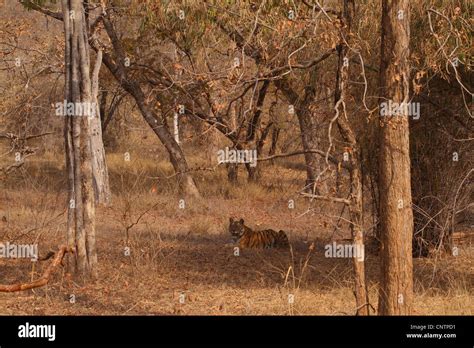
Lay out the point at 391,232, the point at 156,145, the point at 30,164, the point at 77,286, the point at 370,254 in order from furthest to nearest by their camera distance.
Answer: the point at 156,145 < the point at 30,164 < the point at 370,254 < the point at 77,286 < the point at 391,232

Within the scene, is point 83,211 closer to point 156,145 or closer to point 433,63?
point 433,63

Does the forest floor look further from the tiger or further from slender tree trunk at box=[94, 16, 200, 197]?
slender tree trunk at box=[94, 16, 200, 197]

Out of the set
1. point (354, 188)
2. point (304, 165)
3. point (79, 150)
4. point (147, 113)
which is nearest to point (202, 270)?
point (79, 150)

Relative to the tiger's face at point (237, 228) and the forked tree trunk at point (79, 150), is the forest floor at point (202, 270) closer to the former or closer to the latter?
the tiger's face at point (237, 228)

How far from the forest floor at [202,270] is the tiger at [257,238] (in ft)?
0.63

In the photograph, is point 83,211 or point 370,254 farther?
point 370,254

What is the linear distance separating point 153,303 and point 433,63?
4.15 metres

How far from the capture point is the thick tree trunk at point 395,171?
24.8 feet

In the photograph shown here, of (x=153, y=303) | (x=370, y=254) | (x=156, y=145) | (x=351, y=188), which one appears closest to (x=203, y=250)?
(x=370, y=254)

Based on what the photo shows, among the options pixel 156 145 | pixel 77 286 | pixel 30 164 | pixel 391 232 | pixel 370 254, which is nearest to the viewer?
pixel 391 232

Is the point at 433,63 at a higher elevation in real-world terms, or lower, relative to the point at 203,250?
higher

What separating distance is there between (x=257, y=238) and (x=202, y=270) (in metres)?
1.85

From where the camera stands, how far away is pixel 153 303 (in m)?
10.1

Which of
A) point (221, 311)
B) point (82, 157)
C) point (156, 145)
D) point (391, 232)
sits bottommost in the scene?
point (221, 311)
